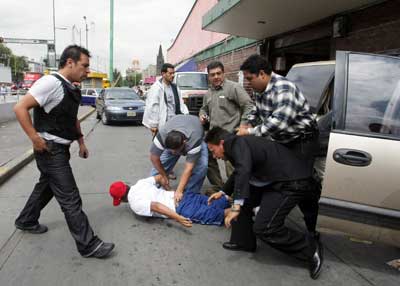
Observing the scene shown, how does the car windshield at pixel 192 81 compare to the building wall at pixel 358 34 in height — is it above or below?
below

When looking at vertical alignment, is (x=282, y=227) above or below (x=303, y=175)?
below

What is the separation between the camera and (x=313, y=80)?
14.6 ft

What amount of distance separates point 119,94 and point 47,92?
12.4 metres

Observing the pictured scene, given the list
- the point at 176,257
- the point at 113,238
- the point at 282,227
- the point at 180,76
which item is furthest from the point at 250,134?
the point at 180,76

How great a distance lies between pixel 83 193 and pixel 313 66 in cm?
342

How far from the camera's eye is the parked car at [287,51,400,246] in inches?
96.9

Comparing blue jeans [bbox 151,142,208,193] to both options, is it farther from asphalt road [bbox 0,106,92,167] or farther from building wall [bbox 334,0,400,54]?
building wall [bbox 334,0,400,54]

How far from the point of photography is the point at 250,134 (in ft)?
9.95

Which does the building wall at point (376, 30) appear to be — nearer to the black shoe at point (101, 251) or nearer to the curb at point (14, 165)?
the black shoe at point (101, 251)

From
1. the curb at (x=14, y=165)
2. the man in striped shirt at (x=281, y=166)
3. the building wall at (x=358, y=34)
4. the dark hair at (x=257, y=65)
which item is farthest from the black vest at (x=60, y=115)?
the building wall at (x=358, y=34)

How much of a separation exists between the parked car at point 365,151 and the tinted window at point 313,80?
1418 mm

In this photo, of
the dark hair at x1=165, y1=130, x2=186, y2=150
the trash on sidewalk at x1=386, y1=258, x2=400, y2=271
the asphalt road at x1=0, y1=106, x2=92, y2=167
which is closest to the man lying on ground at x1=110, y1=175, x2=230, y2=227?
the dark hair at x1=165, y1=130, x2=186, y2=150

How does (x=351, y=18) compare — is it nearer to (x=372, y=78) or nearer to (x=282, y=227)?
(x=372, y=78)

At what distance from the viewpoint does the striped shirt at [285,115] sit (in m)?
2.85
